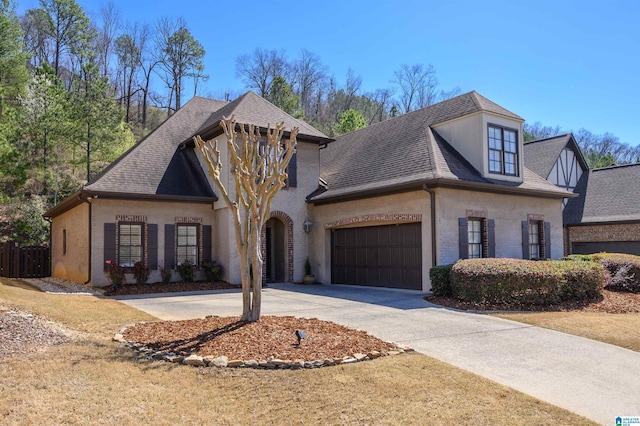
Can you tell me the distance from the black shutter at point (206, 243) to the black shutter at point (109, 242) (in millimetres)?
3032

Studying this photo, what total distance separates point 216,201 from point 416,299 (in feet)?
27.2

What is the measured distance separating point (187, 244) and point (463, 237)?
9.51 meters

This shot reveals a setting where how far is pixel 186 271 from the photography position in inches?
655

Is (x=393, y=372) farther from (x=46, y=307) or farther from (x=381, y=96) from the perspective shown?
(x=381, y=96)

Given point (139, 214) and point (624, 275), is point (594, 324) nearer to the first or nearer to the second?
point (624, 275)

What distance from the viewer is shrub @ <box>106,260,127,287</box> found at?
1523 cm

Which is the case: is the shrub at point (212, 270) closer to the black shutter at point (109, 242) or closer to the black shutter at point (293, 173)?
the black shutter at point (109, 242)

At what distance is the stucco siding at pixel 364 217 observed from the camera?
46.8 feet

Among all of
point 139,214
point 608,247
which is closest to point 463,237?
point 139,214

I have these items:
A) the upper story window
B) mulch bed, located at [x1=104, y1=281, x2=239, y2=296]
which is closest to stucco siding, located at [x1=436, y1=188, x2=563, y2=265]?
the upper story window

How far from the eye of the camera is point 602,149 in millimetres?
62844

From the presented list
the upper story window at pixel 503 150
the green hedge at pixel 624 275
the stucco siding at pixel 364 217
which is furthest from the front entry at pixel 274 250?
the green hedge at pixel 624 275

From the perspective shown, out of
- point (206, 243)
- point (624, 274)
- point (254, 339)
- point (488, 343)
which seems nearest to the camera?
point (254, 339)

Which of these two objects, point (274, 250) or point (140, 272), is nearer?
point (140, 272)
